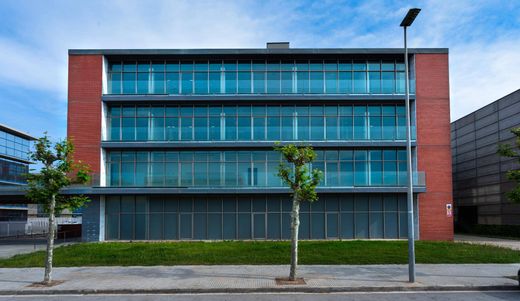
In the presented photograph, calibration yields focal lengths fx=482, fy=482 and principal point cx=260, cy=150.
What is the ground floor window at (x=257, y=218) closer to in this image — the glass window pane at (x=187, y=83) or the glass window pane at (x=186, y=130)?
the glass window pane at (x=186, y=130)

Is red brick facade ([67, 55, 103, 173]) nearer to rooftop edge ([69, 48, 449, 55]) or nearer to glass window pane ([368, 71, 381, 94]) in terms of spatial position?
rooftop edge ([69, 48, 449, 55])

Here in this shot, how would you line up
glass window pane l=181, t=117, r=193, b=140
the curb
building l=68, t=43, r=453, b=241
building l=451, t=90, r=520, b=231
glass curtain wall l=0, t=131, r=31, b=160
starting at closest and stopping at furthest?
the curb < building l=68, t=43, r=453, b=241 < glass window pane l=181, t=117, r=193, b=140 < building l=451, t=90, r=520, b=231 < glass curtain wall l=0, t=131, r=31, b=160

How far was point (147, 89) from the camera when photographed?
102 ft

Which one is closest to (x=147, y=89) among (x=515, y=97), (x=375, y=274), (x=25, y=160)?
(x=375, y=274)

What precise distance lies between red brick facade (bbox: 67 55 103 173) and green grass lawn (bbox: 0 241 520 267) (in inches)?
344

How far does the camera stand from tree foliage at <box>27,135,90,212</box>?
1606 cm

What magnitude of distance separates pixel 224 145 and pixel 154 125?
4.89m

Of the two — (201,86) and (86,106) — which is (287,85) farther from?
(86,106)

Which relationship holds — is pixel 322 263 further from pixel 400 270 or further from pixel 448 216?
pixel 448 216

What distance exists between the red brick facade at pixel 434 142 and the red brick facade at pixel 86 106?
67.3 feet

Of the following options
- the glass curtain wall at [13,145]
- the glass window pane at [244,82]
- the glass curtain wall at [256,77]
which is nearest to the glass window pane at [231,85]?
the glass curtain wall at [256,77]

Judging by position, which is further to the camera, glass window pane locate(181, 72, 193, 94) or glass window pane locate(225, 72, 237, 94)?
glass window pane locate(225, 72, 237, 94)

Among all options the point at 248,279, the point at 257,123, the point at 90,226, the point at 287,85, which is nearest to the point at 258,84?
the point at 287,85

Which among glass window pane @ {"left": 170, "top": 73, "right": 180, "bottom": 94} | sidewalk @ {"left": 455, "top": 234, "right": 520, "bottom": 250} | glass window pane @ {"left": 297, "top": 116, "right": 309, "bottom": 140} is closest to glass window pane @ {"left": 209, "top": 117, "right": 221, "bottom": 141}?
glass window pane @ {"left": 170, "top": 73, "right": 180, "bottom": 94}
